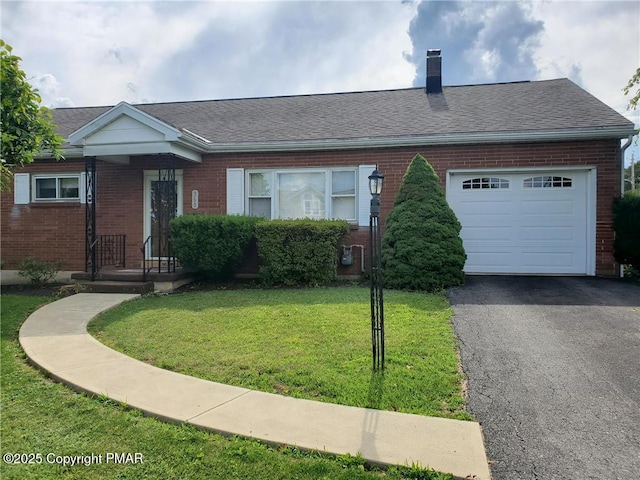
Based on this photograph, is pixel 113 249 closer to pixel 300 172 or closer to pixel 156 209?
pixel 156 209

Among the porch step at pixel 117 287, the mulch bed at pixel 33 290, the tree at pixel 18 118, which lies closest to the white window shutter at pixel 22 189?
the mulch bed at pixel 33 290

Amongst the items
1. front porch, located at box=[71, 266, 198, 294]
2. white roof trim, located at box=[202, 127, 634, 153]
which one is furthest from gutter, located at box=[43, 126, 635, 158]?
front porch, located at box=[71, 266, 198, 294]

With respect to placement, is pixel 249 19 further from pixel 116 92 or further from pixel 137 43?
pixel 116 92

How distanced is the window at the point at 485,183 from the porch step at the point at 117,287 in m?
7.68

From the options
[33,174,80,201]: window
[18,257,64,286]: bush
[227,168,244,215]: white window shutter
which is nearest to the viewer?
[18,257,64,286]: bush

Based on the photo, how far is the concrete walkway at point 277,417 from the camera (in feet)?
8.23

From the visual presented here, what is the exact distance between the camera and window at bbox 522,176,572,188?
29.8 ft

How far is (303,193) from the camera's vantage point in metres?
10.1

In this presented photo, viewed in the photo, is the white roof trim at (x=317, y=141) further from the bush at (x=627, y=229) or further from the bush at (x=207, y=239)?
the bush at (x=207, y=239)

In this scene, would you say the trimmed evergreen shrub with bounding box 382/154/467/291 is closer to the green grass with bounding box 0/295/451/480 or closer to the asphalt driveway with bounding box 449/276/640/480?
the asphalt driveway with bounding box 449/276/640/480

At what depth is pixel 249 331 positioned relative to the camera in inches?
→ 205

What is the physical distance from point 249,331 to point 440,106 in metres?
8.81

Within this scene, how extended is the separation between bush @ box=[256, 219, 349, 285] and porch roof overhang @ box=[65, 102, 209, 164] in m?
2.91

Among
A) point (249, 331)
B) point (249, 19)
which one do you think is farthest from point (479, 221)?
point (249, 19)
